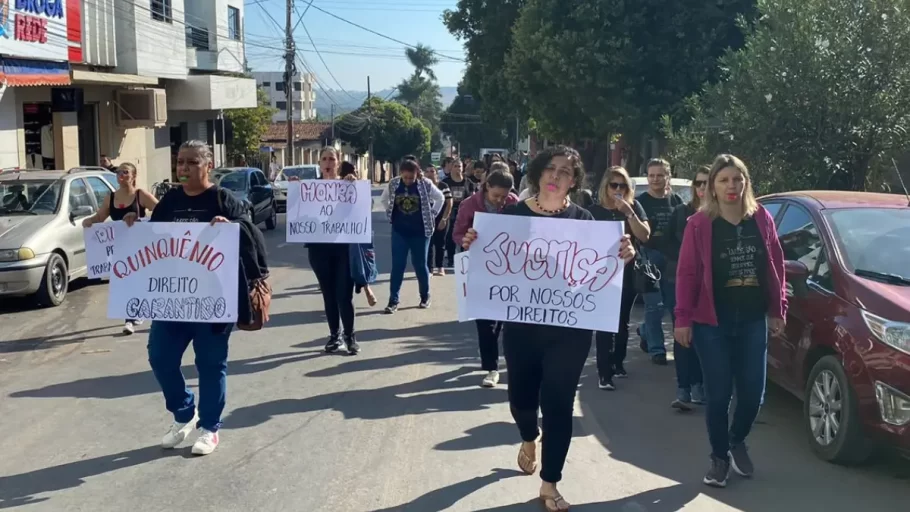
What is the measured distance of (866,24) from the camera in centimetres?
980

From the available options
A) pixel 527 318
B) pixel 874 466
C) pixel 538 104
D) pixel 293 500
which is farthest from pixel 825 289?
pixel 538 104

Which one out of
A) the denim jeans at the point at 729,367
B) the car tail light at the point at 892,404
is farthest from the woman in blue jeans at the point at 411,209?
the car tail light at the point at 892,404

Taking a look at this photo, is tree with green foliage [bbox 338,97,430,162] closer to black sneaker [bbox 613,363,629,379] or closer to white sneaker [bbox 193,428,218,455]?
black sneaker [bbox 613,363,629,379]

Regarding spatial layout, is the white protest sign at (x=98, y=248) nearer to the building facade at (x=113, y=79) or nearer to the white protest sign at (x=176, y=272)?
the white protest sign at (x=176, y=272)

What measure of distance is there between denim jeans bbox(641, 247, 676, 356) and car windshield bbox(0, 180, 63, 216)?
25.0 ft

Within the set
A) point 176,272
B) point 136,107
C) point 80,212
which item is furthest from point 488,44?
point 176,272

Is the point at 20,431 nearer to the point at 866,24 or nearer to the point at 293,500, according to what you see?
the point at 293,500

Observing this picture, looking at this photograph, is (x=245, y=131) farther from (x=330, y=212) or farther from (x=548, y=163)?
(x=548, y=163)

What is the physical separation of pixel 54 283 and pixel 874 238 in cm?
917

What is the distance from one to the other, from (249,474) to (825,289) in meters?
3.86

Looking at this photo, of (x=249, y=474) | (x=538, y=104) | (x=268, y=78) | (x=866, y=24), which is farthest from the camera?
(x=268, y=78)

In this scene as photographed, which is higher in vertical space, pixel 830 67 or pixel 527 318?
pixel 830 67

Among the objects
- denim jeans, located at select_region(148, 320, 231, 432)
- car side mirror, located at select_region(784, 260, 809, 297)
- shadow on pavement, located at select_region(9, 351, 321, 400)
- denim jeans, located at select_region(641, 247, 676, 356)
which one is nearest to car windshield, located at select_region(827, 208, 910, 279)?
car side mirror, located at select_region(784, 260, 809, 297)

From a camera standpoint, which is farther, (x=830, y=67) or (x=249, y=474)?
(x=830, y=67)
